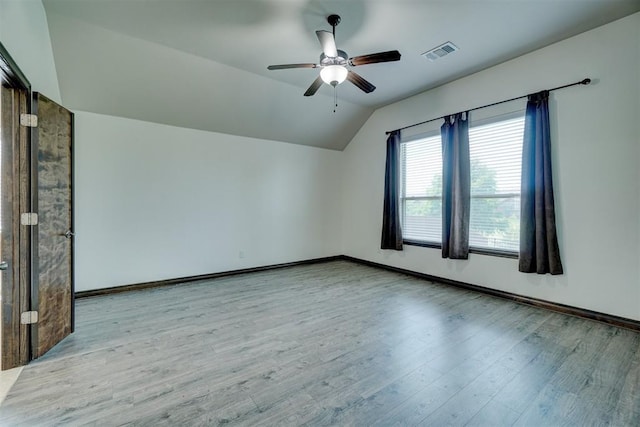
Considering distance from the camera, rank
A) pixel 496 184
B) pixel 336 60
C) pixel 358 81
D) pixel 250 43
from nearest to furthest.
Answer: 1. pixel 336 60
2. pixel 358 81
3. pixel 250 43
4. pixel 496 184

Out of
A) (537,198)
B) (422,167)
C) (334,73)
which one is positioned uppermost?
(334,73)

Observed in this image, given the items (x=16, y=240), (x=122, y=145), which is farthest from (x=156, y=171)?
(x=16, y=240)

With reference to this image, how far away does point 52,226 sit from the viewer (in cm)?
236

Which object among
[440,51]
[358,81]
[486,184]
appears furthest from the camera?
[486,184]

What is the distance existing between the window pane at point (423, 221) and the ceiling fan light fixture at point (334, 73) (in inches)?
108

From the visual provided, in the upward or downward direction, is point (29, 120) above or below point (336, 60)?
below

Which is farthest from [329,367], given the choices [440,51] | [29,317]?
[440,51]

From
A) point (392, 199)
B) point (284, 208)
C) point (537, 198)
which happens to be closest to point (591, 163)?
point (537, 198)

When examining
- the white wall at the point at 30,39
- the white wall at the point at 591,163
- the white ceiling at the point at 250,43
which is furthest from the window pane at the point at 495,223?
the white wall at the point at 30,39

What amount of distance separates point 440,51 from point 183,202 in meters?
4.16

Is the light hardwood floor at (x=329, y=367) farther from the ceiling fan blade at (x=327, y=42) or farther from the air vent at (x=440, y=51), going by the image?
the air vent at (x=440, y=51)

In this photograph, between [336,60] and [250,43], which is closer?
[336,60]

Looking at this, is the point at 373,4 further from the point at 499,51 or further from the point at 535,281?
the point at 535,281

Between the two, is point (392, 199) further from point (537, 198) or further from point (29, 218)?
point (29, 218)
